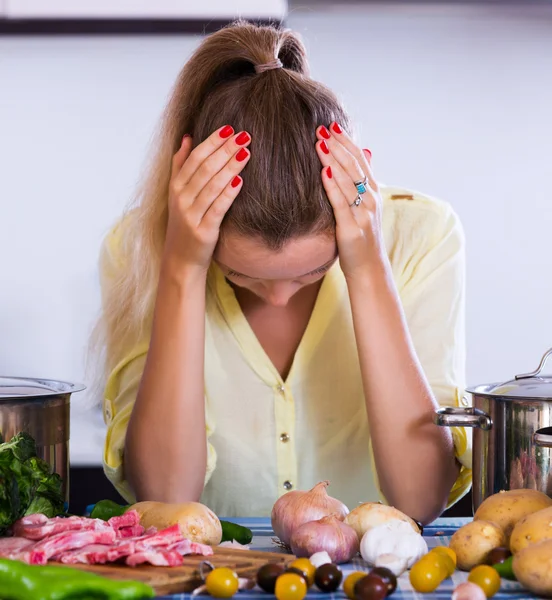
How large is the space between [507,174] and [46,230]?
1403 millimetres

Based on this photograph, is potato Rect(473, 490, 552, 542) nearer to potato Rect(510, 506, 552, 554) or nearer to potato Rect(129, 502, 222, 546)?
potato Rect(510, 506, 552, 554)

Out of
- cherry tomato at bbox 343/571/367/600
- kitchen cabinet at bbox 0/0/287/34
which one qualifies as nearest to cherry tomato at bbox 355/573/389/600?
cherry tomato at bbox 343/571/367/600

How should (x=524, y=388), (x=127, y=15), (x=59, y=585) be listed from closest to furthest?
(x=59, y=585), (x=524, y=388), (x=127, y=15)

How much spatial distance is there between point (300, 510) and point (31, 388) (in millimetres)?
395

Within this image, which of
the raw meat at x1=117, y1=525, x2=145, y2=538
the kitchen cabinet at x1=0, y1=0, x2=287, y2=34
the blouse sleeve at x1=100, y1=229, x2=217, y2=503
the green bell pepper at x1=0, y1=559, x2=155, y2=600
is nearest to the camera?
the green bell pepper at x1=0, y1=559, x2=155, y2=600

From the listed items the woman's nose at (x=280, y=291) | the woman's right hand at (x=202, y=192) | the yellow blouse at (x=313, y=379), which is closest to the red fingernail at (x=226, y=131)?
the woman's right hand at (x=202, y=192)

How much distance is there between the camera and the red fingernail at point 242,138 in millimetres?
1241

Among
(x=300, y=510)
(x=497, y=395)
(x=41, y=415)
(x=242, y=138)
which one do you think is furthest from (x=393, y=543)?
(x=242, y=138)

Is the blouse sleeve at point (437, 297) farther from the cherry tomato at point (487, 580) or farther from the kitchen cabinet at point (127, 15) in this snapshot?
the kitchen cabinet at point (127, 15)

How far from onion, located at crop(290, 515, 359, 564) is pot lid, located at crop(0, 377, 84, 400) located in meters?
0.38

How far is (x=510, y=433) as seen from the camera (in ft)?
3.67

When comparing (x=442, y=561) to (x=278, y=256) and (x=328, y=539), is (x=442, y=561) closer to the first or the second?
(x=328, y=539)

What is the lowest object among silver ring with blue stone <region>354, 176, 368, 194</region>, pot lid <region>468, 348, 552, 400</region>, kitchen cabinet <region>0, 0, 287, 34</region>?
pot lid <region>468, 348, 552, 400</region>

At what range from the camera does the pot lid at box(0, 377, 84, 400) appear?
1.14 metres
